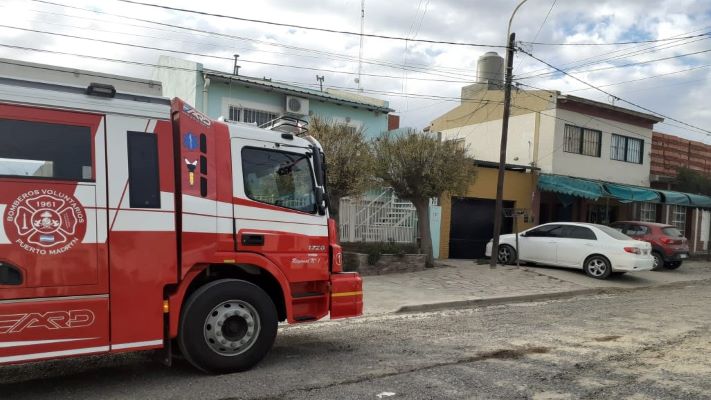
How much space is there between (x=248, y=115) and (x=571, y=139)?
45.0ft

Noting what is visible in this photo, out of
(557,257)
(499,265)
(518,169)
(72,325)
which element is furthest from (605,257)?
(72,325)

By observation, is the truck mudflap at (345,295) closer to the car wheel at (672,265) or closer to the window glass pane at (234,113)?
the window glass pane at (234,113)

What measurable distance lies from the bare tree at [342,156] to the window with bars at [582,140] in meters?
12.5

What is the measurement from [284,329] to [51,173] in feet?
13.9

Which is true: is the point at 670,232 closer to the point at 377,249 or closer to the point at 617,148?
the point at 617,148

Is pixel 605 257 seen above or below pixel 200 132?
below

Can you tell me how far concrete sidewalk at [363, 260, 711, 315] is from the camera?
411 inches

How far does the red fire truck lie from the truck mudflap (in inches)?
0.7

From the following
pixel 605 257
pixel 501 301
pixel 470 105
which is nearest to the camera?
pixel 501 301

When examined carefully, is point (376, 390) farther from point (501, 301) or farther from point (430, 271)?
point (430, 271)

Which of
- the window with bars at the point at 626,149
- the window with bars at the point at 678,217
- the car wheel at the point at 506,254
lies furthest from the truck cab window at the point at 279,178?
the window with bars at the point at 678,217

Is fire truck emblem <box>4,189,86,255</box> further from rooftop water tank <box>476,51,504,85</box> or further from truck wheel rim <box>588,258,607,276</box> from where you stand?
rooftop water tank <box>476,51,504,85</box>

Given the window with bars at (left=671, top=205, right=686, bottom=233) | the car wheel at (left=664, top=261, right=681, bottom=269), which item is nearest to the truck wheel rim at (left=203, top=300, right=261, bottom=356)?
the car wheel at (left=664, top=261, right=681, bottom=269)

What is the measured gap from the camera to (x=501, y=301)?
1115 cm
